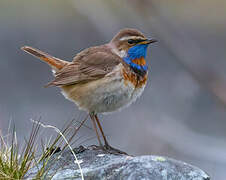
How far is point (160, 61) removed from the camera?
1324 cm

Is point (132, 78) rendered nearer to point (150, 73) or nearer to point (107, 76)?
point (107, 76)

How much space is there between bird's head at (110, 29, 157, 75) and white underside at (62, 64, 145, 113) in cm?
25

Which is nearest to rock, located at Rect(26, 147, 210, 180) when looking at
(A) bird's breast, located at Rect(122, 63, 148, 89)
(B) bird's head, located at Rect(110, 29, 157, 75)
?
(A) bird's breast, located at Rect(122, 63, 148, 89)

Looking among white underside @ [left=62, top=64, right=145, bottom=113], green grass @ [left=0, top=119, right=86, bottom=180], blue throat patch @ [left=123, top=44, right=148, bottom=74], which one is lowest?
green grass @ [left=0, top=119, right=86, bottom=180]

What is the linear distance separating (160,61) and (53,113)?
2479mm

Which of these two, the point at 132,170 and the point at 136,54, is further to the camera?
the point at 136,54

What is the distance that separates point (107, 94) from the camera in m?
8.23

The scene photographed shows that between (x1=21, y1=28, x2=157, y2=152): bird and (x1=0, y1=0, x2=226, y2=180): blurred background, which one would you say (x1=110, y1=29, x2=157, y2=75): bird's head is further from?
(x1=0, y1=0, x2=226, y2=180): blurred background

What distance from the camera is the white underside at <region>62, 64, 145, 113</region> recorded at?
8242 mm

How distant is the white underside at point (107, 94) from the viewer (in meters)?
8.24

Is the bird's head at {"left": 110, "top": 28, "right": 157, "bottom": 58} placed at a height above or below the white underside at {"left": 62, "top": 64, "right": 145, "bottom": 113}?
above

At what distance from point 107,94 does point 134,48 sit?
78cm

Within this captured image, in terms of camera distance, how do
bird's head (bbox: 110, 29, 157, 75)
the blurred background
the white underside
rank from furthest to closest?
the blurred background → bird's head (bbox: 110, 29, 157, 75) → the white underside

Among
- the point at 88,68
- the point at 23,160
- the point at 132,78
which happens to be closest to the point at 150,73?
the point at 88,68
